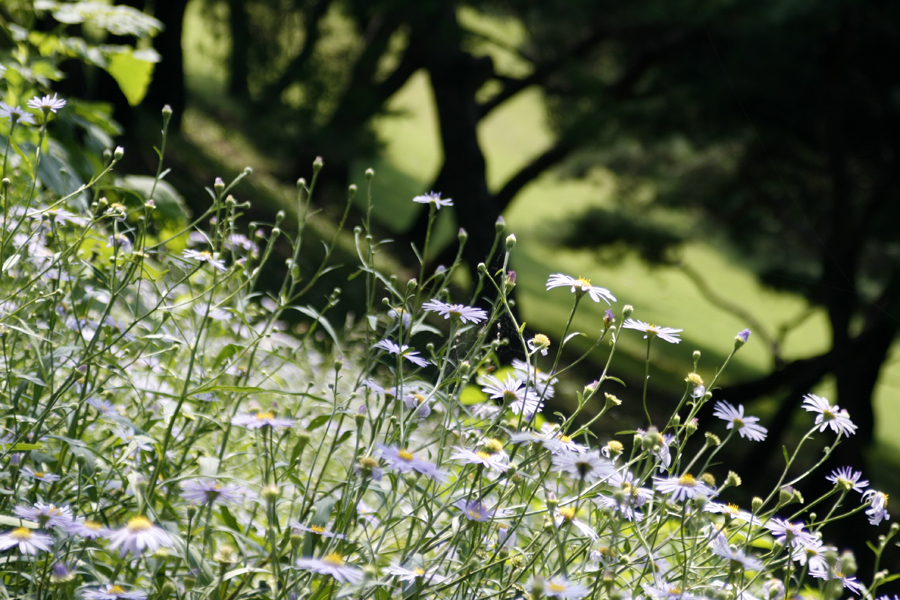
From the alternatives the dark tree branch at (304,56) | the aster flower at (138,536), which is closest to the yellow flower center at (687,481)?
the aster flower at (138,536)

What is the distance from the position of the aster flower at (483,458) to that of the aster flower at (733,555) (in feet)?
0.58

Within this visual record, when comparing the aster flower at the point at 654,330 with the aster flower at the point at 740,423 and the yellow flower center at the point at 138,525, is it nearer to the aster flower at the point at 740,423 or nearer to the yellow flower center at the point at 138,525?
the aster flower at the point at 740,423

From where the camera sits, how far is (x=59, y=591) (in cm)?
57

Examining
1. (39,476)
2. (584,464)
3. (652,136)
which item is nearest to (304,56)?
(652,136)

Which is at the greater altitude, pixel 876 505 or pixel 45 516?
pixel 876 505

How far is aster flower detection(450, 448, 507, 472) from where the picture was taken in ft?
1.83

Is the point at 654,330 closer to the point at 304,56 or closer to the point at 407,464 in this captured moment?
the point at 407,464

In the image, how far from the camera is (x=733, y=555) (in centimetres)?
57

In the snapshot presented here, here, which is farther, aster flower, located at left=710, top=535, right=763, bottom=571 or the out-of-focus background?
the out-of-focus background

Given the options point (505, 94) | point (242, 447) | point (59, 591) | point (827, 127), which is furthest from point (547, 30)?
point (59, 591)

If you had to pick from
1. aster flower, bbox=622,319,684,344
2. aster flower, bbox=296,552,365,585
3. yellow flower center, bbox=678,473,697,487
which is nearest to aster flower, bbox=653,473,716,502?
yellow flower center, bbox=678,473,697,487

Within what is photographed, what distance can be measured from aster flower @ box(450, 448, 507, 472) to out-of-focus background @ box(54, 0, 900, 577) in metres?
2.05

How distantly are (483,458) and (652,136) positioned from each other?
5289 mm

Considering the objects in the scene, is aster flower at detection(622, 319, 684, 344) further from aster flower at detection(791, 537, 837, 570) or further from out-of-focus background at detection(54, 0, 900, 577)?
out-of-focus background at detection(54, 0, 900, 577)
